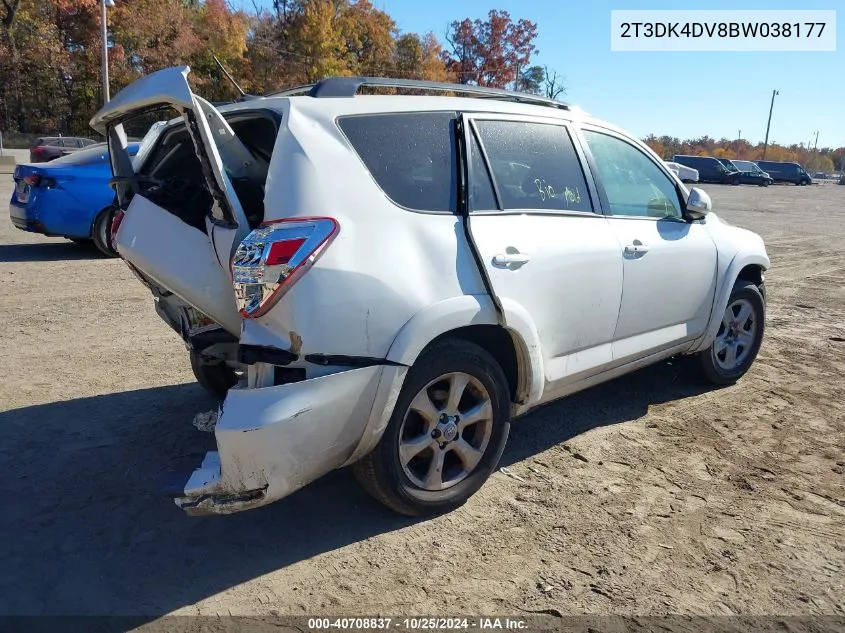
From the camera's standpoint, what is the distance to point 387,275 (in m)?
2.90

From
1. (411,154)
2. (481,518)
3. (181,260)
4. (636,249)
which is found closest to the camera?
(181,260)

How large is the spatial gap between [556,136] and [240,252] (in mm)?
2035

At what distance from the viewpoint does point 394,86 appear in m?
3.43

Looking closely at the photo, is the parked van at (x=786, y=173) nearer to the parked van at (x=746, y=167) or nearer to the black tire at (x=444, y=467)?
the parked van at (x=746, y=167)

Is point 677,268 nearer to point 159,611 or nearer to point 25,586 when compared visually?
point 159,611

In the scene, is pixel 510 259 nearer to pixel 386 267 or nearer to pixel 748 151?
pixel 386 267

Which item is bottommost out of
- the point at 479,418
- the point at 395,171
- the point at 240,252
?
the point at 479,418

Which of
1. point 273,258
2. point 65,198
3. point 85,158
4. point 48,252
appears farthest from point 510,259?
point 48,252

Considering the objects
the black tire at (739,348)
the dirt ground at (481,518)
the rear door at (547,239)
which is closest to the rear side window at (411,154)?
the rear door at (547,239)

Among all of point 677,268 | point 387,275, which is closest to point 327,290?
point 387,275

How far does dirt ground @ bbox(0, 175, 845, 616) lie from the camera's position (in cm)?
282

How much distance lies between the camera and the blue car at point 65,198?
30.0ft

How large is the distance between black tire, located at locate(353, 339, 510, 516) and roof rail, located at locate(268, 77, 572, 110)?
126 centimetres

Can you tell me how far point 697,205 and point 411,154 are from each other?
2.24 metres
